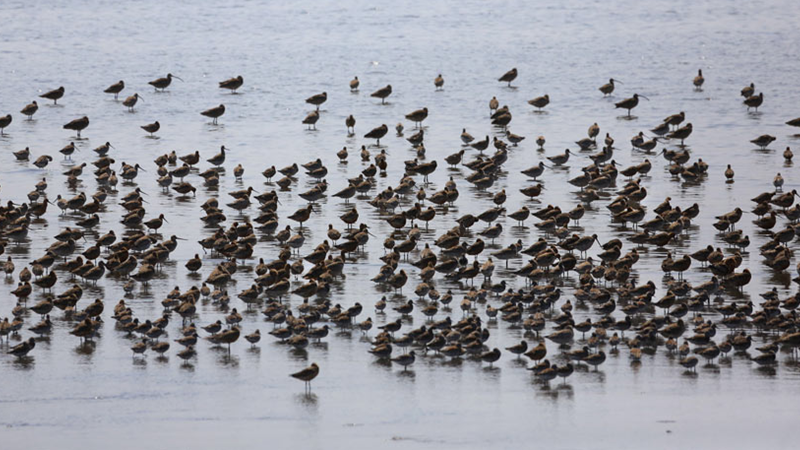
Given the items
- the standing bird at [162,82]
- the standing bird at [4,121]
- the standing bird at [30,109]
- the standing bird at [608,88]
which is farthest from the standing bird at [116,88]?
the standing bird at [608,88]

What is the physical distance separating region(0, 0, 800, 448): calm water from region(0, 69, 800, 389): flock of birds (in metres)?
0.26

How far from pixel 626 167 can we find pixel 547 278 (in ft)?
35.2

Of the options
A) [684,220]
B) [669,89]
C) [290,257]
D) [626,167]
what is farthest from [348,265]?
[669,89]

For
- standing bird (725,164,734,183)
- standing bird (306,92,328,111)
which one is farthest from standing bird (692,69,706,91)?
standing bird (725,164,734,183)

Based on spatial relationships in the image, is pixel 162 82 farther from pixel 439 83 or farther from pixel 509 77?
pixel 509 77

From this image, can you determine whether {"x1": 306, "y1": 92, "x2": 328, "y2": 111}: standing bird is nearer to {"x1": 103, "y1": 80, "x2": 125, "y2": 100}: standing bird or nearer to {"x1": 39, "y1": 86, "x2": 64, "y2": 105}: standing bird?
{"x1": 103, "y1": 80, "x2": 125, "y2": 100}: standing bird

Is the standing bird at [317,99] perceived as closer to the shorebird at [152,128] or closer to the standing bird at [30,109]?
the shorebird at [152,128]

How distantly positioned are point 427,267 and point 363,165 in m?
10.9

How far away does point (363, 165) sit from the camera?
32469mm

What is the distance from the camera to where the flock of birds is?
18.5 metres

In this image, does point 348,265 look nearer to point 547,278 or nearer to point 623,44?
point 547,278

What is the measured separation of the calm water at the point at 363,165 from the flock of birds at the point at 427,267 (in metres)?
0.26

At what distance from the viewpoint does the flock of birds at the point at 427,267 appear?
729 inches

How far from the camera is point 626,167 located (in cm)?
3212
